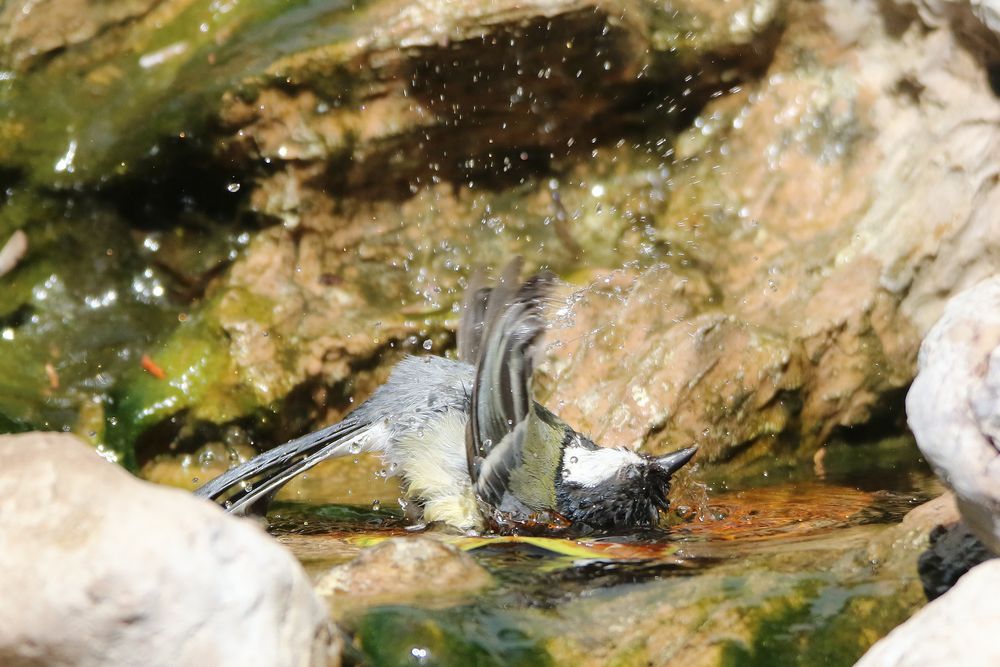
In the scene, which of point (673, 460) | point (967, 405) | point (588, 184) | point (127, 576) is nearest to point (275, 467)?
point (673, 460)

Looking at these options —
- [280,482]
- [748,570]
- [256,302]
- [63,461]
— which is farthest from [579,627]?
[256,302]

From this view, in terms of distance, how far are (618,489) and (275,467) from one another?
3.93 ft

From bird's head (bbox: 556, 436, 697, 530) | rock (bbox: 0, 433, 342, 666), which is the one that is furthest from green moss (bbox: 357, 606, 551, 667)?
bird's head (bbox: 556, 436, 697, 530)

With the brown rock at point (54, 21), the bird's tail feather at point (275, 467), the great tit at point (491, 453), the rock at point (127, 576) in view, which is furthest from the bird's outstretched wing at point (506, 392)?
the brown rock at point (54, 21)

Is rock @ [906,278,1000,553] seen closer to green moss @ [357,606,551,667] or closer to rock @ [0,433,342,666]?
green moss @ [357,606,551,667]

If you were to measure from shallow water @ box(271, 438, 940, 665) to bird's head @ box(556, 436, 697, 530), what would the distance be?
0.94 ft

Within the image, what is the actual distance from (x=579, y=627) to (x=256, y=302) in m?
2.78

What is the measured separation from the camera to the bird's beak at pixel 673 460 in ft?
13.8

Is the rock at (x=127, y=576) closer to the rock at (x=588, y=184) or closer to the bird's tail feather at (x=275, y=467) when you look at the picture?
the bird's tail feather at (x=275, y=467)

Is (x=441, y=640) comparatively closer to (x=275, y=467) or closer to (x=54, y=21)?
(x=275, y=467)

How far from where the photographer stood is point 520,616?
9.21 feet

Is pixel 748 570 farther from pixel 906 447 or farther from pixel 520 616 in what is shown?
pixel 906 447

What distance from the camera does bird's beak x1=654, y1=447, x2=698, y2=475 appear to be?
13.8 ft

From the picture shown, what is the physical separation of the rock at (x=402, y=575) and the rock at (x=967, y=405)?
44.9 inches
